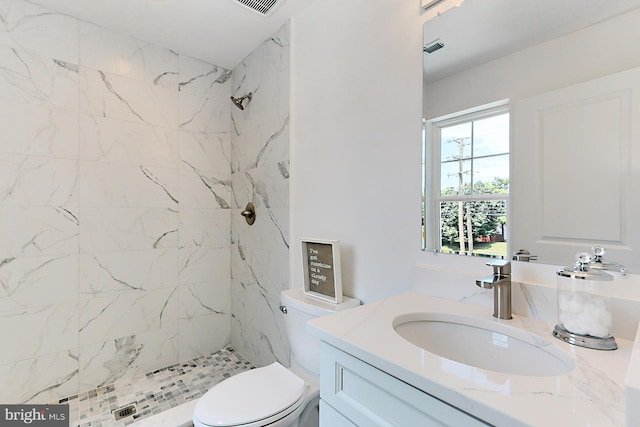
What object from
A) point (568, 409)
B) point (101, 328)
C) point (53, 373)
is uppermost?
point (568, 409)

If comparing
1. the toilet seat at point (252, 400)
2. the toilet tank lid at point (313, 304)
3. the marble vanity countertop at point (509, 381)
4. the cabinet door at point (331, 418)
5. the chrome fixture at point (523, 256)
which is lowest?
the toilet seat at point (252, 400)

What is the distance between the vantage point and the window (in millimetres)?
1001

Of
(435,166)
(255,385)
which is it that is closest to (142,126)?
(255,385)

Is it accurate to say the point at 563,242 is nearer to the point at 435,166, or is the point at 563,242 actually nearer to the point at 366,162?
the point at 435,166

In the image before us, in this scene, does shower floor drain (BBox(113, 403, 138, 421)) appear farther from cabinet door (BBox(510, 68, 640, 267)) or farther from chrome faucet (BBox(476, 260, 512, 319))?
cabinet door (BBox(510, 68, 640, 267))

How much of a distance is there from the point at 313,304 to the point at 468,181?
2.71 feet

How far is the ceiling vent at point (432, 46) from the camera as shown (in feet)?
3.74

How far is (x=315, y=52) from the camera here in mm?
1682

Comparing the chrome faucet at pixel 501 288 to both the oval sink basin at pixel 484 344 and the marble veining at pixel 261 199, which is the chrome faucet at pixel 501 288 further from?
the marble veining at pixel 261 199

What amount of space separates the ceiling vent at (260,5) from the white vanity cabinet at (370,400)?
5.60 ft

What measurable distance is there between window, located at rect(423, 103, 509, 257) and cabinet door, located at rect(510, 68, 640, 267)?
4 cm

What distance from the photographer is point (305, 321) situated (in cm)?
137

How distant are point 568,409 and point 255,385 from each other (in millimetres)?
1088
